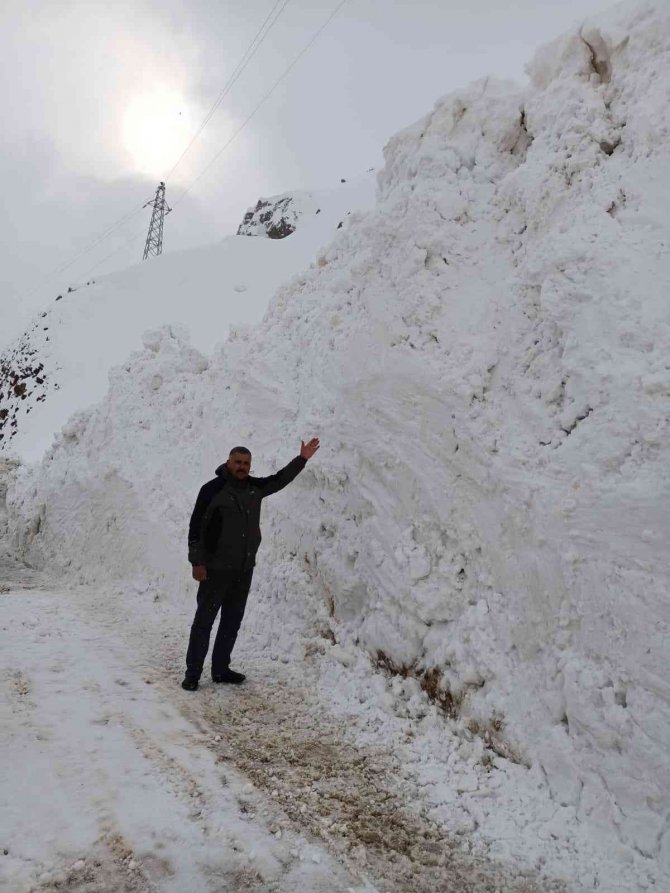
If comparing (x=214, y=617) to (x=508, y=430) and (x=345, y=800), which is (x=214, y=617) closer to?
(x=345, y=800)

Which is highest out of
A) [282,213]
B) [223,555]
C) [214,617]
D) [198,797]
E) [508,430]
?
[282,213]

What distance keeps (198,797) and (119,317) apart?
815 inches

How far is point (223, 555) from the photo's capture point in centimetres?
462

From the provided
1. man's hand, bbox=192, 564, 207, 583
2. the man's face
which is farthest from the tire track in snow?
the man's face

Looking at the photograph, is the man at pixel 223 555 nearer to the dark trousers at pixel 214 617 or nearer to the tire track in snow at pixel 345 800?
the dark trousers at pixel 214 617

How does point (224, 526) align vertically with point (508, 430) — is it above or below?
below

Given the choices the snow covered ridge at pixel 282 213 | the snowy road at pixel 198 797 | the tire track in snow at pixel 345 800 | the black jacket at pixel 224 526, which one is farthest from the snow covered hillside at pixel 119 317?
A: the tire track in snow at pixel 345 800

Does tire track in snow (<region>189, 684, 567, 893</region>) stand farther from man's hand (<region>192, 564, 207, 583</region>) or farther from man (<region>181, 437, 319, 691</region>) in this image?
man's hand (<region>192, 564, 207, 583</region>)

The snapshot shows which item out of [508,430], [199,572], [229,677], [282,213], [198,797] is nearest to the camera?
[198,797]

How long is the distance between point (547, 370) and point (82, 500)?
7702mm

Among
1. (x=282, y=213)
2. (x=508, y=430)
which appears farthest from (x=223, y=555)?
(x=282, y=213)

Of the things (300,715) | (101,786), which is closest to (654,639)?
(300,715)

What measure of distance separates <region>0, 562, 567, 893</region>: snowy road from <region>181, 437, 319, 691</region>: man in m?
0.26

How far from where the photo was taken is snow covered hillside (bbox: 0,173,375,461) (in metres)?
17.3
